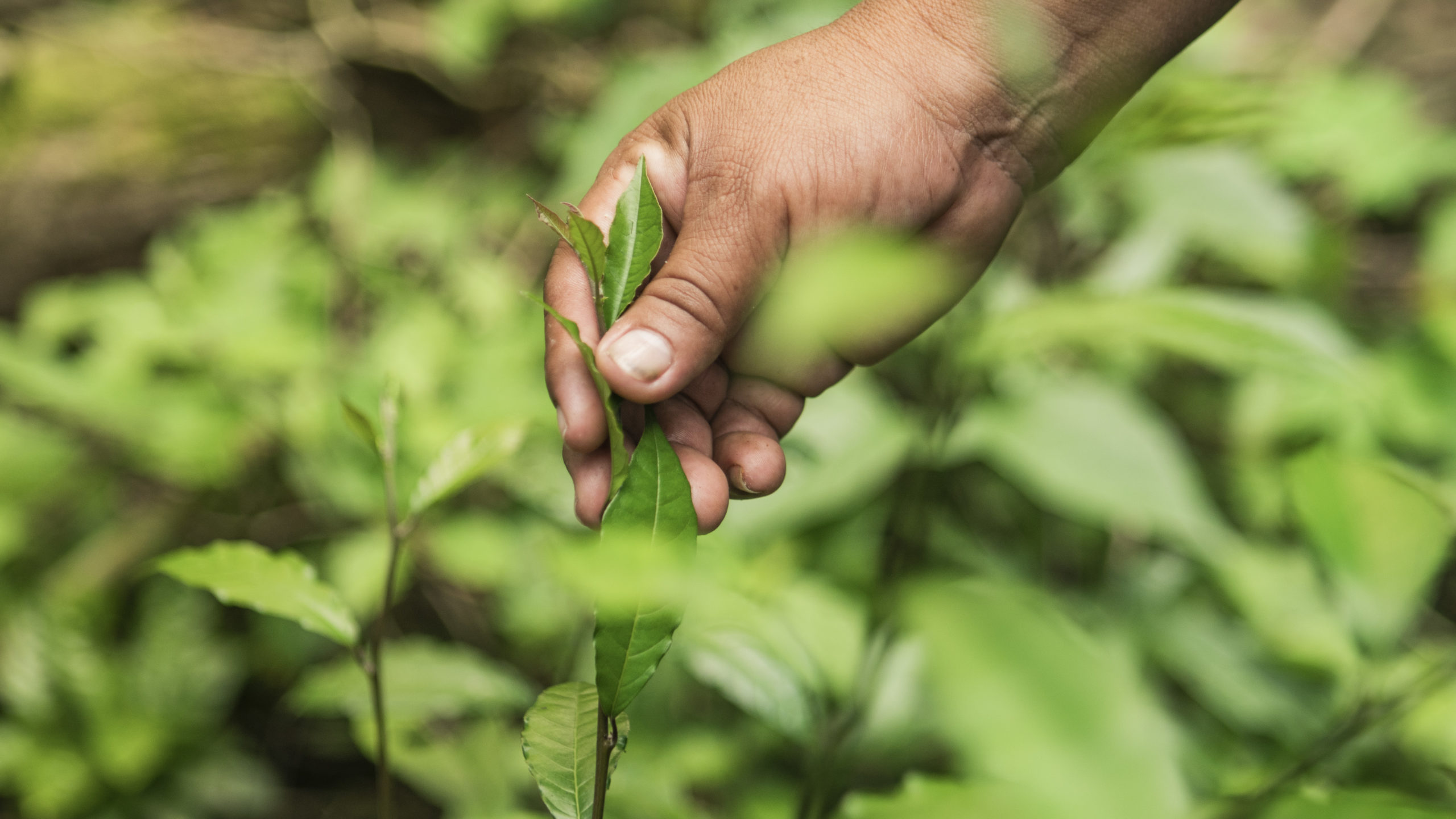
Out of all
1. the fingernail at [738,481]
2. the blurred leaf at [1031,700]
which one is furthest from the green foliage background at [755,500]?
the fingernail at [738,481]

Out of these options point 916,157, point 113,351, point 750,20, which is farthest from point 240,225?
point 916,157

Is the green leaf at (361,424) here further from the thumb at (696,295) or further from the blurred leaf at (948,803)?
the blurred leaf at (948,803)

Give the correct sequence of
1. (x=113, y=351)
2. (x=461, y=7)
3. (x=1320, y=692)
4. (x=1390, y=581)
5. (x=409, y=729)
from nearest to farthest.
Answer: (x=1390, y=581), (x=409, y=729), (x=1320, y=692), (x=113, y=351), (x=461, y=7)

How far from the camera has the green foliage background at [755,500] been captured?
57 centimetres

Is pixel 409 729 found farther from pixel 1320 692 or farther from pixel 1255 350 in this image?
pixel 1320 692

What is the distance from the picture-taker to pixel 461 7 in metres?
1.73

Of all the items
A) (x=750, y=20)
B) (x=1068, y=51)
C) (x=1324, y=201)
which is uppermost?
(x=1068, y=51)

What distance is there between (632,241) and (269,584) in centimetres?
31

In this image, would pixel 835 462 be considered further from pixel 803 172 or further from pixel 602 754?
pixel 602 754

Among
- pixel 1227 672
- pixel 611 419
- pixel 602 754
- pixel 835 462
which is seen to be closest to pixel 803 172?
pixel 611 419

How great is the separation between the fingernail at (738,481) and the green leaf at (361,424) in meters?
0.20

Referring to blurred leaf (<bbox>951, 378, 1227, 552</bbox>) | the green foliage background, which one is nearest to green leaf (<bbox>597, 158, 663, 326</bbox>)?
the green foliage background

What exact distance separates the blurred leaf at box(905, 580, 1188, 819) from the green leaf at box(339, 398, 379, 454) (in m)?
0.30

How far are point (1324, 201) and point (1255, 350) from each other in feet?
5.03
